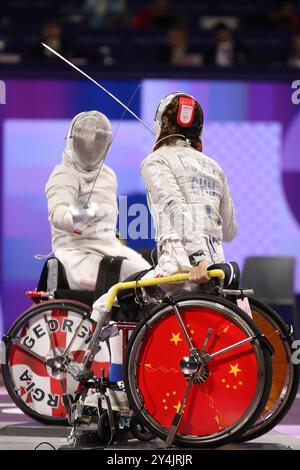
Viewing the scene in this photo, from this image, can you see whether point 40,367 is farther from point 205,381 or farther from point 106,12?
point 106,12

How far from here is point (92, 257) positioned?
5758 mm

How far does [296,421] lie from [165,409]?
135cm

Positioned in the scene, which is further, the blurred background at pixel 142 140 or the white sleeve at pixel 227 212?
the blurred background at pixel 142 140

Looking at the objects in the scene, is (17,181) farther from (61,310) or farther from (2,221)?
(61,310)

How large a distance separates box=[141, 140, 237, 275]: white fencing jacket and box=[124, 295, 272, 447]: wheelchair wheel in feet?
0.70

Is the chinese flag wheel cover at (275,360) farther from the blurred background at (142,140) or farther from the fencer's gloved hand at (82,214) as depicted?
the blurred background at (142,140)

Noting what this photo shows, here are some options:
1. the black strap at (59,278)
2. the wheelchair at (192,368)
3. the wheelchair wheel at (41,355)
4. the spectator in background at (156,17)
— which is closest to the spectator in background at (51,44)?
the spectator in background at (156,17)

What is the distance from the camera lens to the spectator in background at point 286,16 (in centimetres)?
1098

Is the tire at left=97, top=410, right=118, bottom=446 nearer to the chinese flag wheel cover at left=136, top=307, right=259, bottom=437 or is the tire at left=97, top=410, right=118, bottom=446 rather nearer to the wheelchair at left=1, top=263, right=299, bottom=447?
the wheelchair at left=1, top=263, right=299, bottom=447

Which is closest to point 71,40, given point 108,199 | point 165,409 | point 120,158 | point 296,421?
point 120,158

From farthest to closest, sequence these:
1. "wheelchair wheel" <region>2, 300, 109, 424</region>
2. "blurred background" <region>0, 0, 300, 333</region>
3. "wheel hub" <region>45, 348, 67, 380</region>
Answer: "blurred background" <region>0, 0, 300, 333</region>
"wheelchair wheel" <region>2, 300, 109, 424</region>
"wheel hub" <region>45, 348, 67, 380</region>

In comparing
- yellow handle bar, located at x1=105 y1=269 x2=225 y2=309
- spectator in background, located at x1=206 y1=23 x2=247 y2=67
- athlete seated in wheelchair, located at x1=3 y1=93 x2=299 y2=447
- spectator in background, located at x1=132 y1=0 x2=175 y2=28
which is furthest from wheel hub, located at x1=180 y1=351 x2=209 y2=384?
spectator in background, located at x1=132 y1=0 x2=175 y2=28

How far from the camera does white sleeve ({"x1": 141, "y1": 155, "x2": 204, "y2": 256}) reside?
15.6 feet

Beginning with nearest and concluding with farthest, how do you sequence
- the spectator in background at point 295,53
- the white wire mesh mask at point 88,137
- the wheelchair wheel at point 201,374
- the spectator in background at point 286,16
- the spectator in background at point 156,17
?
the wheelchair wheel at point 201,374
the white wire mesh mask at point 88,137
the spectator in background at point 295,53
the spectator in background at point 156,17
the spectator in background at point 286,16
